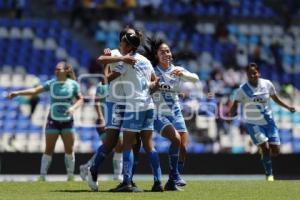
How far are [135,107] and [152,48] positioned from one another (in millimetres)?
1610

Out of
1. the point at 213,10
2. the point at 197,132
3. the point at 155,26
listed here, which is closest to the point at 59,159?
the point at 197,132

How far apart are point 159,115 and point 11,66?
1464 cm

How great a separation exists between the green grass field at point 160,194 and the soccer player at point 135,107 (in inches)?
17.2

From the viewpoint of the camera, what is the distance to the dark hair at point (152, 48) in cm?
1259

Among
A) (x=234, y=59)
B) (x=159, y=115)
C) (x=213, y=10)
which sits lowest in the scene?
(x=159, y=115)

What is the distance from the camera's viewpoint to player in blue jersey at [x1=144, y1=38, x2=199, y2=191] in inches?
480

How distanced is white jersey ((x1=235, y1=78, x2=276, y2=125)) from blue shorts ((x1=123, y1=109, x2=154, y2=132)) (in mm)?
4721

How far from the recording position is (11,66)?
2616cm

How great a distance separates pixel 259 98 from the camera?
15.9m

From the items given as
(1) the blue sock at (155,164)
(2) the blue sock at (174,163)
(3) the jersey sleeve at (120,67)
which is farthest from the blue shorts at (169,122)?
(3) the jersey sleeve at (120,67)

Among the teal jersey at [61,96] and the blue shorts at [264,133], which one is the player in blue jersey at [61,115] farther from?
the blue shorts at [264,133]

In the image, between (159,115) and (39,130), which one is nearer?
(159,115)

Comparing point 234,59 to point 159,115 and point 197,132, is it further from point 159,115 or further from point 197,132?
point 159,115

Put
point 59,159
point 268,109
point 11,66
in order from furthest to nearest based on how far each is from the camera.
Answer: point 11,66 < point 59,159 < point 268,109
